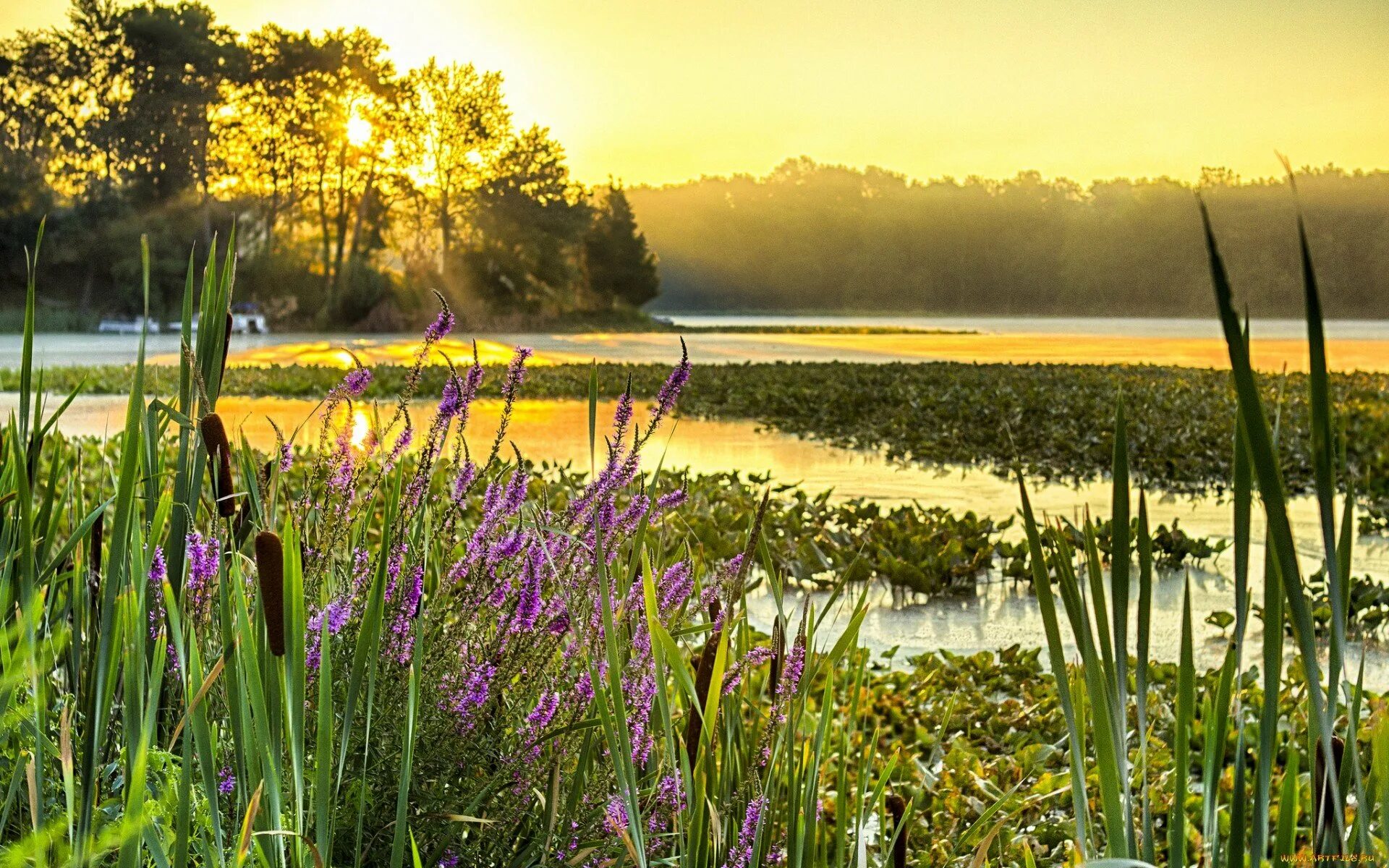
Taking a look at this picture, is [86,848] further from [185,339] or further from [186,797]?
[185,339]

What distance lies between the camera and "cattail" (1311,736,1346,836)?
0.77 meters

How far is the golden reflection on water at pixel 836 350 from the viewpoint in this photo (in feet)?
59.7

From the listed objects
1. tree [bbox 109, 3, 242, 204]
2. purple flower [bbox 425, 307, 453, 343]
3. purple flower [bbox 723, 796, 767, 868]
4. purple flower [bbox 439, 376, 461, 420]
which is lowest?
purple flower [bbox 723, 796, 767, 868]

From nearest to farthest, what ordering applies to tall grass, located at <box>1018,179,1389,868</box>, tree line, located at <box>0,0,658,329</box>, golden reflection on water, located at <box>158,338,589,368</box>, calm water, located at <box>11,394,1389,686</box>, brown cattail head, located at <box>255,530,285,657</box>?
tall grass, located at <box>1018,179,1389,868</box>
brown cattail head, located at <box>255,530,285,657</box>
calm water, located at <box>11,394,1389,686</box>
golden reflection on water, located at <box>158,338,589,368</box>
tree line, located at <box>0,0,658,329</box>

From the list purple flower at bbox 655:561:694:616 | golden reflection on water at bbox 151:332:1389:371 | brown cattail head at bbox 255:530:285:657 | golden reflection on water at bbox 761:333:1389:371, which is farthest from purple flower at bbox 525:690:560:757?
golden reflection on water at bbox 761:333:1389:371

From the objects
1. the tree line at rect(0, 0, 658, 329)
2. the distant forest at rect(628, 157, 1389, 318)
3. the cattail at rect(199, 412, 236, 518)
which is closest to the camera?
the cattail at rect(199, 412, 236, 518)

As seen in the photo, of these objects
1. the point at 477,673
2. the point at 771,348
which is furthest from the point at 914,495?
the point at 771,348

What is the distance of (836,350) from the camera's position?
76.2 ft

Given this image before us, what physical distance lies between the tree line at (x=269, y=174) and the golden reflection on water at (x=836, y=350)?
3072mm

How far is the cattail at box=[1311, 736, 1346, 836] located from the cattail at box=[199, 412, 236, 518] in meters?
0.75

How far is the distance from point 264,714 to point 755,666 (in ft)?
7.50

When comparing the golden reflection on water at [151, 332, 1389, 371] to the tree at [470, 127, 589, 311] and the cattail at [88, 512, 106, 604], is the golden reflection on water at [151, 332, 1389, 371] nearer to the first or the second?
the tree at [470, 127, 589, 311]

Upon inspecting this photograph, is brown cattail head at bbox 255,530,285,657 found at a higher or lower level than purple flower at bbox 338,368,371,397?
lower

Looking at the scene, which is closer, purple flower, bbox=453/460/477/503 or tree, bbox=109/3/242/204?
purple flower, bbox=453/460/477/503
